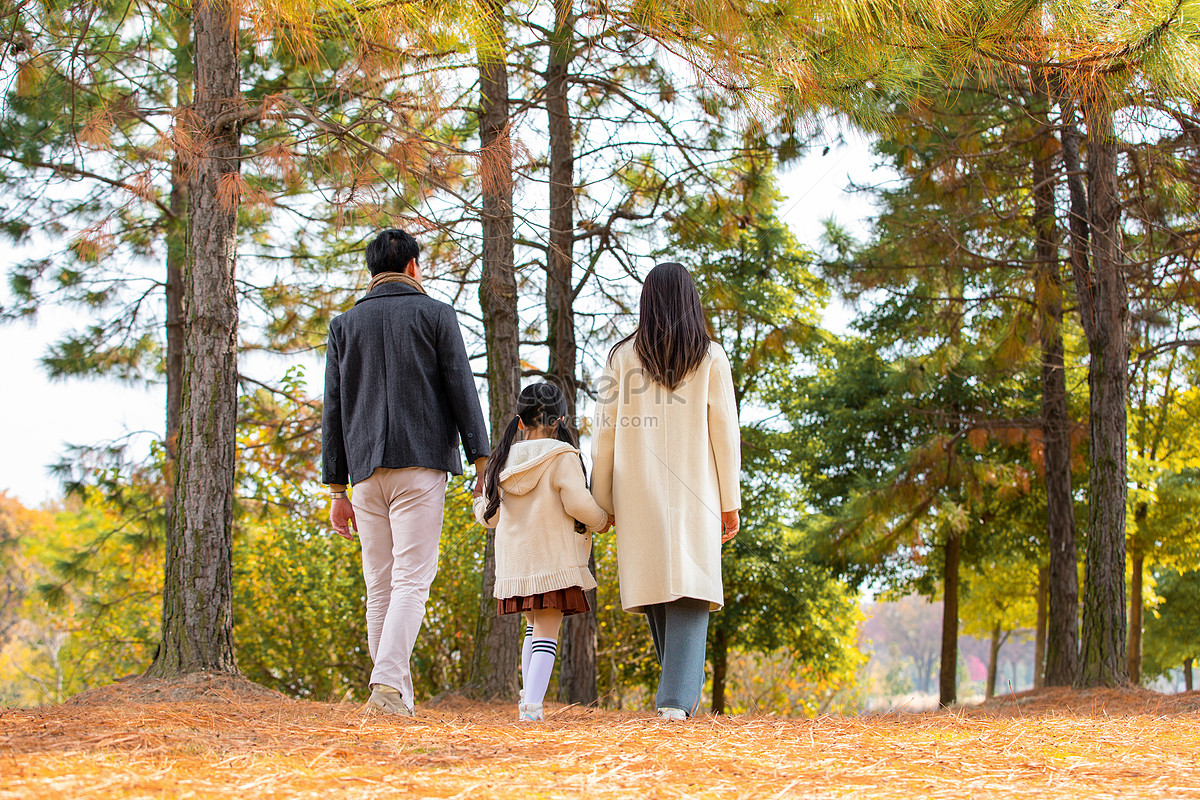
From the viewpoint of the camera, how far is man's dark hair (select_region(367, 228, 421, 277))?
3.58 metres

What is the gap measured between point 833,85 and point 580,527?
2.61 metres

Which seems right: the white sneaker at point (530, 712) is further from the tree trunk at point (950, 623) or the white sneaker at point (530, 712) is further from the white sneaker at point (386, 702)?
the tree trunk at point (950, 623)

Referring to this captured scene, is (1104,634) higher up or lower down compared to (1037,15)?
lower down

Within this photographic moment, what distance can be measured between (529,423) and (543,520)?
0.43m

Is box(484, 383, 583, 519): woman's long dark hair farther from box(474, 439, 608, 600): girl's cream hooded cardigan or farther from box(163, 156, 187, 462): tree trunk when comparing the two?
box(163, 156, 187, 462): tree trunk

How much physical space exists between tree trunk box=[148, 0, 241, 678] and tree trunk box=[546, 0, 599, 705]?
2.68m

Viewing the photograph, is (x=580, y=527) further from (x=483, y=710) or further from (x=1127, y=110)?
(x=1127, y=110)

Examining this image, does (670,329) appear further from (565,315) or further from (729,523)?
(565,315)

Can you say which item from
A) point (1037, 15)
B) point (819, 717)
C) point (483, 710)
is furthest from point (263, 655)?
point (1037, 15)

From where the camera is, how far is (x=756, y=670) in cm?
1659

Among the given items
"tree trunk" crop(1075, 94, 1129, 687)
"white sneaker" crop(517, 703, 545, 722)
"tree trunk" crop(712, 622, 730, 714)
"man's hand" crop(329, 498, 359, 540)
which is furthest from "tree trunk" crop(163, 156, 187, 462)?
"tree trunk" crop(1075, 94, 1129, 687)

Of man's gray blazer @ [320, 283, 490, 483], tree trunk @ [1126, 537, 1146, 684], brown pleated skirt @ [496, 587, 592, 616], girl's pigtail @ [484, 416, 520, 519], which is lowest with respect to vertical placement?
tree trunk @ [1126, 537, 1146, 684]

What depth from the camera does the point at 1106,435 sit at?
6352 millimetres

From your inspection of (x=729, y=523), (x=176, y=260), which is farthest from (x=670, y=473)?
(x=176, y=260)
